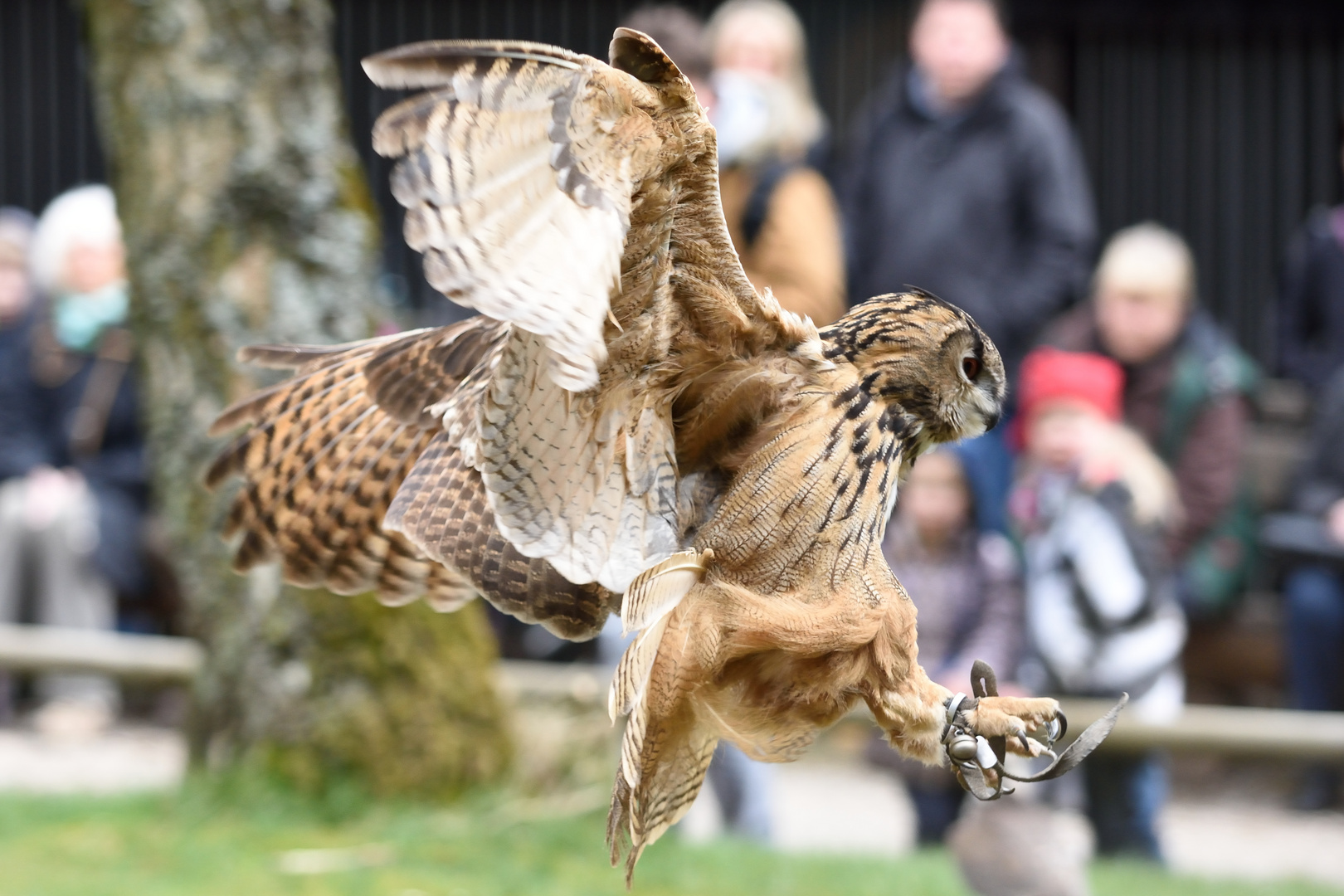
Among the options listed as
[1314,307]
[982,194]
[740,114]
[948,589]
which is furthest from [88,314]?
[1314,307]

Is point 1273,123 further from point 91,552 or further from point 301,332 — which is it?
point 91,552

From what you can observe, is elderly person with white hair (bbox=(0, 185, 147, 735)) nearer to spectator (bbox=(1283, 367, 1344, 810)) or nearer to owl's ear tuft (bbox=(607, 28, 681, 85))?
spectator (bbox=(1283, 367, 1344, 810))

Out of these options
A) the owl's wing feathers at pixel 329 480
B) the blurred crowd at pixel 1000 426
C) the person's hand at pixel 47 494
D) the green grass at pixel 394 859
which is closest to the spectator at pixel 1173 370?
the blurred crowd at pixel 1000 426

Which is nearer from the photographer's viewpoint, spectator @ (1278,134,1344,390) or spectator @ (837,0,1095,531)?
spectator @ (837,0,1095,531)

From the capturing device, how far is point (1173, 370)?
6.36 metres

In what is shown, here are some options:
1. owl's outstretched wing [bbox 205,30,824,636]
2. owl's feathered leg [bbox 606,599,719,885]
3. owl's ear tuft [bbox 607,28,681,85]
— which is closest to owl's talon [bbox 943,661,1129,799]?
owl's feathered leg [bbox 606,599,719,885]

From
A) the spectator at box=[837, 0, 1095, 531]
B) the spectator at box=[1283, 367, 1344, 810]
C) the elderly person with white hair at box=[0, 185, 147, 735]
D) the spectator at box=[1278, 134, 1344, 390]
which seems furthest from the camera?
the elderly person with white hair at box=[0, 185, 147, 735]

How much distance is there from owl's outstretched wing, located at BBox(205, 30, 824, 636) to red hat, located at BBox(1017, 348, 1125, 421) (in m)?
2.44

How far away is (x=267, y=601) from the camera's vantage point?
217 inches

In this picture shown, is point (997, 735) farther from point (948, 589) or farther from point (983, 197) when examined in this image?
point (983, 197)

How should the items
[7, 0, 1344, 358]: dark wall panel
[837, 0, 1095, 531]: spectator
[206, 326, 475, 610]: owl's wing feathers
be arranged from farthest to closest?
[7, 0, 1344, 358]: dark wall panel < [837, 0, 1095, 531]: spectator < [206, 326, 475, 610]: owl's wing feathers

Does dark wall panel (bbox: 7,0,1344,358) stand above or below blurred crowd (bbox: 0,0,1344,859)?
above

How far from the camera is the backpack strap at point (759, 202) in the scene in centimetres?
527

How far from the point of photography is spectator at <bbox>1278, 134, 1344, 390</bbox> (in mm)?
7047
